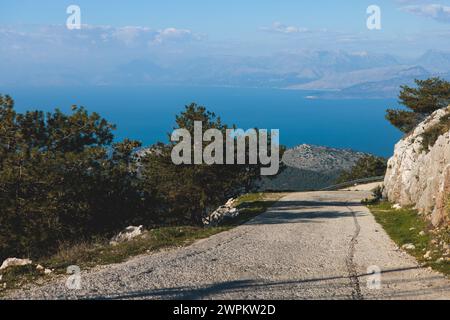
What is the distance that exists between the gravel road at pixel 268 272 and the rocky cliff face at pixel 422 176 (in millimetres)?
2723

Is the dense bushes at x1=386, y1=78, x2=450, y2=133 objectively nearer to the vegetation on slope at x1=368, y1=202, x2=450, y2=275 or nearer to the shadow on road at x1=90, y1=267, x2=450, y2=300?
the vegetation on slope at x1=368, y1=202, x2=450, y2=275

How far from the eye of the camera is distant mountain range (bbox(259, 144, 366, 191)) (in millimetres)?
141625

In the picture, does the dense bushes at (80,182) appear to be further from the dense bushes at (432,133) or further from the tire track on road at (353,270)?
the dense bushes at (432,133)

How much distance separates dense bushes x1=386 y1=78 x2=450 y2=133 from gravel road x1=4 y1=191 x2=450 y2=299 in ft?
122

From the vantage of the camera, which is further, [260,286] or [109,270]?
[109,270]

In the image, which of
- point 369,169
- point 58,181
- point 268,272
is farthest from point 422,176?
point 369,169

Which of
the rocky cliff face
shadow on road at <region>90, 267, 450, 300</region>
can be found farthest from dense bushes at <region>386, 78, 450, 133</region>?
shadow on road at <region>90, 267, 450, 300</region>

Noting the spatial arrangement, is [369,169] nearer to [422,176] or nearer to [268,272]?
[422,176]

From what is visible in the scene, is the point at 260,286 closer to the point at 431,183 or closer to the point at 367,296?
the point at 367,296

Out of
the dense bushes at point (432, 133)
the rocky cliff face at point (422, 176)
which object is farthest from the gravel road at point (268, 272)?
the dense bushes at point (432, 133)

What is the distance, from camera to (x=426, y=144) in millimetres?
30438

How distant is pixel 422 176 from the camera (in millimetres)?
27047

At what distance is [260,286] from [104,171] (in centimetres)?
2071

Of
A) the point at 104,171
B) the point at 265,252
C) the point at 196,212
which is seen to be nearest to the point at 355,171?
the point at 196,212
